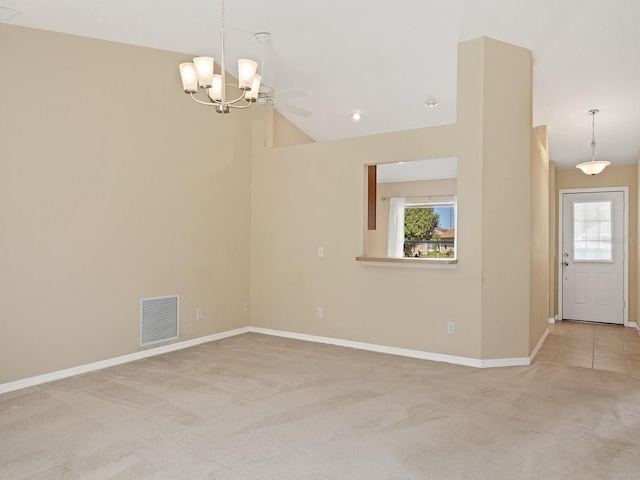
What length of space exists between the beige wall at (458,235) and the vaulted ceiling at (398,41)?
415 mm

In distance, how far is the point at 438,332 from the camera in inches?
179

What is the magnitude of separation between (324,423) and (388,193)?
20.2ft

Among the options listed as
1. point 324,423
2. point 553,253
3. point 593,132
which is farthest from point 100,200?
point 553,253

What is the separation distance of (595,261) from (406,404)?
201 inches

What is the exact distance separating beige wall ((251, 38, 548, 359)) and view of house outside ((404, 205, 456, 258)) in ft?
11.1

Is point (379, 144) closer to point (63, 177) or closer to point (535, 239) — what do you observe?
point (535, 239)

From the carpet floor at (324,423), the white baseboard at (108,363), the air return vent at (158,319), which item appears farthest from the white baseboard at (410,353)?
the air return vent at (158,319)

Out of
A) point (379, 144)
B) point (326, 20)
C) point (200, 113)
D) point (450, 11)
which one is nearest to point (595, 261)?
point (379, 144)

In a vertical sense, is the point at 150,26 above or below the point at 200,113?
above

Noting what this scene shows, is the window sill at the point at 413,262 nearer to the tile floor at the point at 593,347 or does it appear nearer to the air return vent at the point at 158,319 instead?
the tile floor at the point at 593,347

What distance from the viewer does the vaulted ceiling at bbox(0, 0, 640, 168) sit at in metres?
3.69

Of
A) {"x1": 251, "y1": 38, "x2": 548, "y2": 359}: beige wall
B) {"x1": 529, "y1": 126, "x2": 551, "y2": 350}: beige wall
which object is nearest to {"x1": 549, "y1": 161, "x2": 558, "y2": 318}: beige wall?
{"x1": 529, "y1": 126, "x2": 551, "y2": 350}: beige wall

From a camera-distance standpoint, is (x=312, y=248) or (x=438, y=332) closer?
(x=438, y=332)

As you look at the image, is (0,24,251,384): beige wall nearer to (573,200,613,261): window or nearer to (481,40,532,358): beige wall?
(481,40,532,358): beige wall
